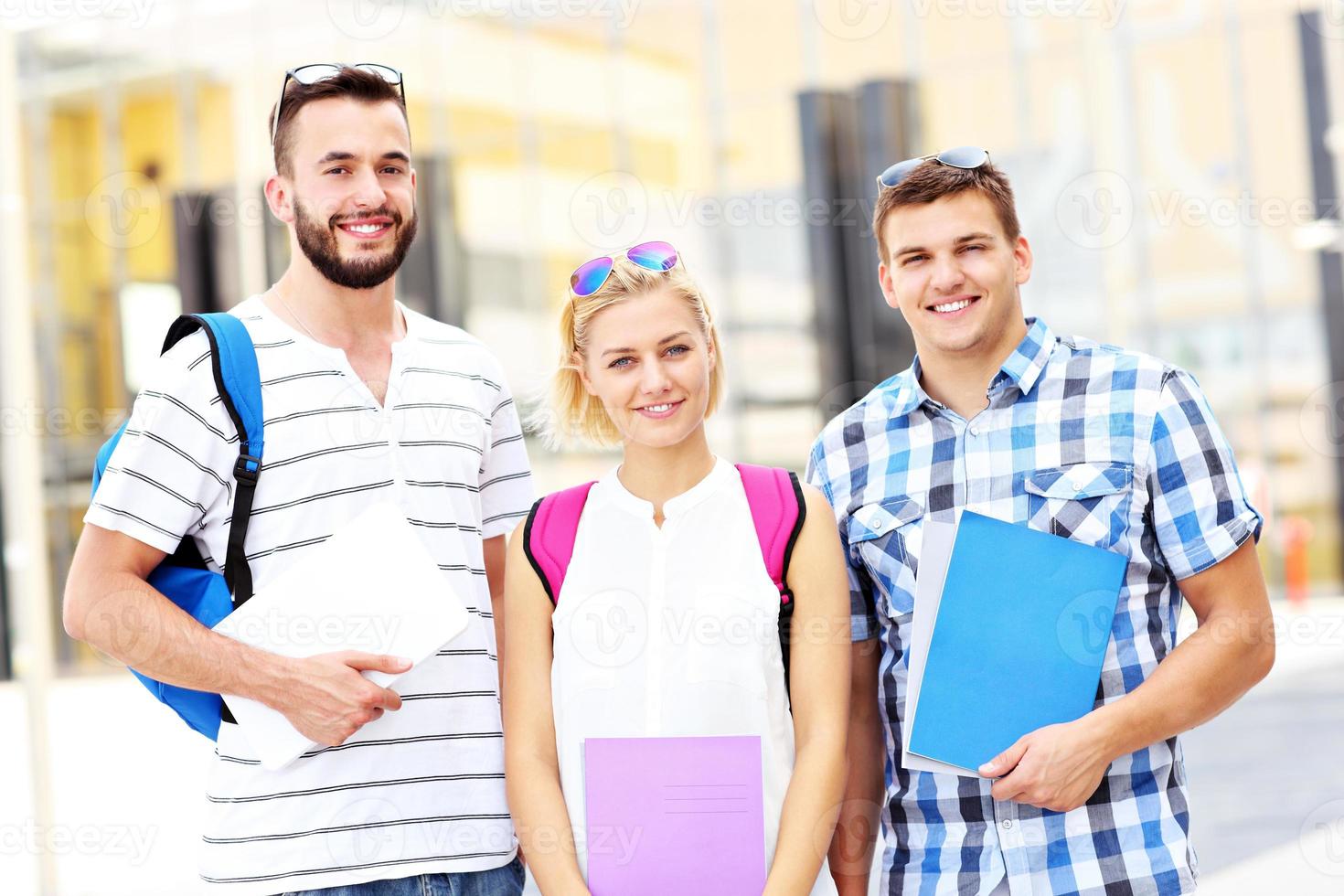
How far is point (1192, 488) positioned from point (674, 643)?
932mm

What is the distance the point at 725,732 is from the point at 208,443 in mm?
A: 1041

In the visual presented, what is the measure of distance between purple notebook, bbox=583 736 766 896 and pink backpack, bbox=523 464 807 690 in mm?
194

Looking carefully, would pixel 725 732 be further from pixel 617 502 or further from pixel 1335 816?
pixel 1335 816

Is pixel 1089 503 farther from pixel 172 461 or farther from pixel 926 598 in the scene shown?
pixel 172 461

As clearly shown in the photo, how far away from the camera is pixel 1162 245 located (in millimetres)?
15461

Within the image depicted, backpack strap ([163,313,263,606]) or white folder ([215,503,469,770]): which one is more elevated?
backpack strap ([163,313,263,606])

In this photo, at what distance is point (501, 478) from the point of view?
9.27 ft

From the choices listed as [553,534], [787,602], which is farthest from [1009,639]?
[553,534]

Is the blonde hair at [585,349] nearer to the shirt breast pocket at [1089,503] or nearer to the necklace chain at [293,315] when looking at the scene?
the necklace chain at [293,315]

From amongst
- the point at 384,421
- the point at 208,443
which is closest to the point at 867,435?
the point at 384,421

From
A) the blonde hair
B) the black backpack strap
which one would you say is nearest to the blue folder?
the black backpack strap

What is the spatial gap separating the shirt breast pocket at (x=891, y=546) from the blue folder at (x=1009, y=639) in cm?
12

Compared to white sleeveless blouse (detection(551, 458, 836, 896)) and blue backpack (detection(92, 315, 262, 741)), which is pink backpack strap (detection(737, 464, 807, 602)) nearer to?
white sleeveless blouse (detection(551, 458, 836, 896))

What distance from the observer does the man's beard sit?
102 inches
